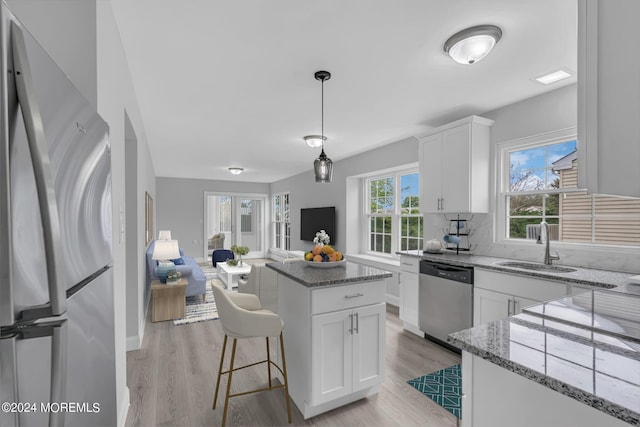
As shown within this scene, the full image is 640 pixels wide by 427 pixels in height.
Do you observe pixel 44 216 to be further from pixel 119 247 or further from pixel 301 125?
pixel 301 125

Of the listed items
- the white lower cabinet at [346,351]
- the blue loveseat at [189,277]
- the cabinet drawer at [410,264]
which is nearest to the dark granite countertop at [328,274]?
the white lower cabinet at [346,351]

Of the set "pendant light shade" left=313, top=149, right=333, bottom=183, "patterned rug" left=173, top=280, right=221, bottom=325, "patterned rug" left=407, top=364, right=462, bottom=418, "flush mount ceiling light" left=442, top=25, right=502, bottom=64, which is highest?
"flush mount ceiling light" left=442, top=25, right=502, bottom=64

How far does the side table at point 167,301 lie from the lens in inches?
156

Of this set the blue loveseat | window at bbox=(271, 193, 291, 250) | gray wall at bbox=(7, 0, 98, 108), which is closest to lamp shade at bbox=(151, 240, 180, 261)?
the blue loveseat

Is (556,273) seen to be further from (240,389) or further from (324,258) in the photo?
(240,389)

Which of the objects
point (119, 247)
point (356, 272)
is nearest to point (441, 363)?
point (356, 272)

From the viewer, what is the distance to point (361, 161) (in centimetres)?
550

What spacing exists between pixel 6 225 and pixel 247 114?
10.5 feet

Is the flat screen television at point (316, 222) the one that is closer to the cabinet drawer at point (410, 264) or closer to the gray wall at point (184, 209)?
the cabinet drawer at point (410, 264)

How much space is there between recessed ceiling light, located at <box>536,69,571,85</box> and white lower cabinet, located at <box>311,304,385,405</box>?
2.34 metres

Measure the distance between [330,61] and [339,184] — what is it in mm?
3864

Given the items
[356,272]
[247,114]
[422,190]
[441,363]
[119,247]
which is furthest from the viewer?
[422,190]

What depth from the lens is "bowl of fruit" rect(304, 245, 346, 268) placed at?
2477mm

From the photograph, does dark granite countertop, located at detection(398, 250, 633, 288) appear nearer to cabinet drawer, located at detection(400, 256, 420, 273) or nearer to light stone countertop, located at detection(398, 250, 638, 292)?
light stone countertop, located at detection(398, 250, 638, 292)
